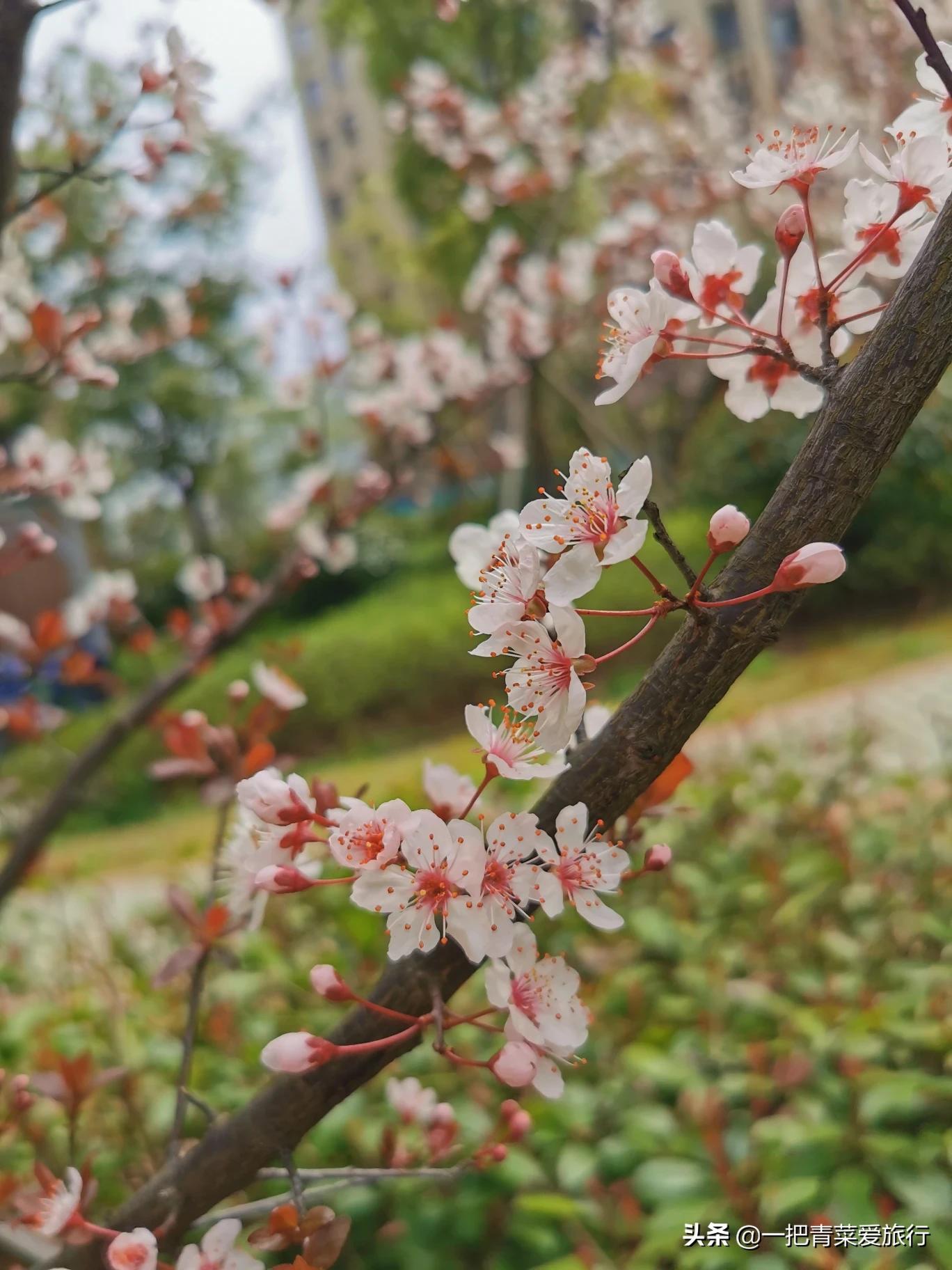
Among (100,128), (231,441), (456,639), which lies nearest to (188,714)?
(100,128)

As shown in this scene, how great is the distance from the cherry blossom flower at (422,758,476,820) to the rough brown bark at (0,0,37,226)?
112cm

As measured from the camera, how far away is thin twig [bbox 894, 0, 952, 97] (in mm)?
748

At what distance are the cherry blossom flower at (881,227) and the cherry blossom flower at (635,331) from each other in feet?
0.59

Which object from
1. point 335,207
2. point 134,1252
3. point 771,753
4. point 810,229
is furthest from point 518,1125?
point 335,207

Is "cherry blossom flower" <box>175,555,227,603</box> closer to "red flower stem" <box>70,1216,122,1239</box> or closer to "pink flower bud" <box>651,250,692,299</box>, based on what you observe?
"red flower stem" <box>70,1216,122,1239</box>

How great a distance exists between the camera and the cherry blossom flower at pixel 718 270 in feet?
2.88

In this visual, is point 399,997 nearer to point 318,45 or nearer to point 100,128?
point 100,128

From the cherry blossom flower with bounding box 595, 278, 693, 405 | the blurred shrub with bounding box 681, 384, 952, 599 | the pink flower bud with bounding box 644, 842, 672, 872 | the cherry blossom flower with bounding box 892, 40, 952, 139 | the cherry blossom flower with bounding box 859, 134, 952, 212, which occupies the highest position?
the blurred shrub with bounding box 681, 384, 952, 599

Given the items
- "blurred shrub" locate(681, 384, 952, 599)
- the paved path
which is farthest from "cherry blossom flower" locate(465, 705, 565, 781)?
"blurred shrub" locate(681, 384, 952, 599)

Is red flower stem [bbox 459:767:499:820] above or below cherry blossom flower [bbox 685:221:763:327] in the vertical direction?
below

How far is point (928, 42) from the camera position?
76cm

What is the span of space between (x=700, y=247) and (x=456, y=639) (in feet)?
22.5

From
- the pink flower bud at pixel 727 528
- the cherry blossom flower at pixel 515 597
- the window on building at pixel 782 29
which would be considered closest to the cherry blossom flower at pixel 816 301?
the pink flower bud at pixel 727 528

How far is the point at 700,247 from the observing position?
2.91ft
